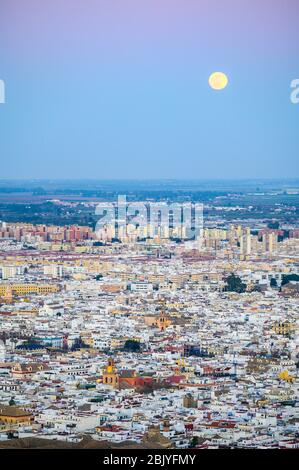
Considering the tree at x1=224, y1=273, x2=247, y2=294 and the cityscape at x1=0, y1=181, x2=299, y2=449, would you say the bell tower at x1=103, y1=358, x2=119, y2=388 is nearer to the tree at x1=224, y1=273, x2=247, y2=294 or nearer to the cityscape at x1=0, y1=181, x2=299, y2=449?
the cityscape at x1=0, y1=181, x2=299, y2=449

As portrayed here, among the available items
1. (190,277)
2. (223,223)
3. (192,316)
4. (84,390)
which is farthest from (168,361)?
(223,223)

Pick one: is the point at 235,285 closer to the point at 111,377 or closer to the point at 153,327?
the point at 153,327

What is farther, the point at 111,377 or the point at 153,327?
the point at 153,327

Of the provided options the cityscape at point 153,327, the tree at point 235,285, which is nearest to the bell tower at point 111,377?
the cityscape at point 153,327

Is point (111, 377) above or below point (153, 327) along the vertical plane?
above

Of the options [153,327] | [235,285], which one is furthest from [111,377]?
[235,285]

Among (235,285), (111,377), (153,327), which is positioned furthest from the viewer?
(235,285)

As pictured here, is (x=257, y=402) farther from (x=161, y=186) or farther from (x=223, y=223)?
(x=223, y=223)

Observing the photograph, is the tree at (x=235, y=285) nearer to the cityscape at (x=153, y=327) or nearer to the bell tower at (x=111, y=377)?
the cityscape at (x=153, y=327)
